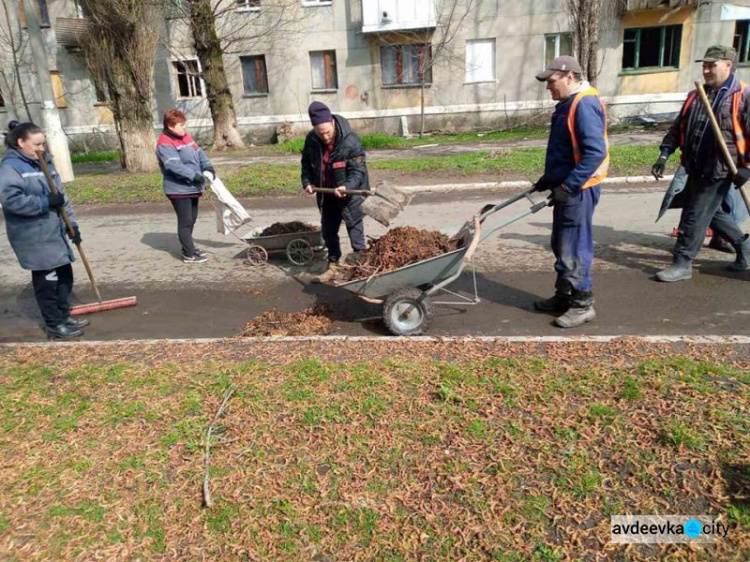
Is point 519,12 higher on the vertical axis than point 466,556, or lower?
higher

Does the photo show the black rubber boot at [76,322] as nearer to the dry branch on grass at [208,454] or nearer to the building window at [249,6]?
the dry branch on grass at [208,454]

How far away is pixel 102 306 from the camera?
21.0ft

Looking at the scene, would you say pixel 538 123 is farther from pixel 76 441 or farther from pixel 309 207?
pixel 76 441

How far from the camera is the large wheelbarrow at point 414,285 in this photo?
4957mm

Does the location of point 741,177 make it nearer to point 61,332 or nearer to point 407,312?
point 407,312

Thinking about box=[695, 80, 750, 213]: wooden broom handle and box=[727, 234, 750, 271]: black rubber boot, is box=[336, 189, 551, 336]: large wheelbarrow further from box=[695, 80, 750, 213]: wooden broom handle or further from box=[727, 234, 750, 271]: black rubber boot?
box=[727, 234, 750, 271]: black rubber boot

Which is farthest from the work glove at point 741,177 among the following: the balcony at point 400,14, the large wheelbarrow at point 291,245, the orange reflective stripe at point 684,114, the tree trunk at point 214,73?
the balcony at point 400,14

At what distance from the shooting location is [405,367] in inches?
169

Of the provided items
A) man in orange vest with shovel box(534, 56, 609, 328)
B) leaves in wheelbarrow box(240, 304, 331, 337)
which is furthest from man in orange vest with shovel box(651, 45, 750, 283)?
leaves in wheelbarrow box(240, 304, 331, 337)

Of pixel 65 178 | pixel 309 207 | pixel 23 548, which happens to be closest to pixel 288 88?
pixel 65 178

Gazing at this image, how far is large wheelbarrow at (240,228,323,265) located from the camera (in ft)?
24.0

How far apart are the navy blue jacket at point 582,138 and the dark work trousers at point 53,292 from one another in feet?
15.6

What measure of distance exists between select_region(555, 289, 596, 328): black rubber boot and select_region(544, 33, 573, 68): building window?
21057mm

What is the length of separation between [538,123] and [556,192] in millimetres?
20664
